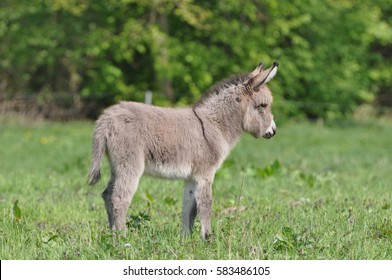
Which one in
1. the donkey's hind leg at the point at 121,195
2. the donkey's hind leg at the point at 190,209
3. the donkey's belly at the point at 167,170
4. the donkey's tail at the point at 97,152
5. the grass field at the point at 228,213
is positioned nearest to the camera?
the grass field at the point at 228,213

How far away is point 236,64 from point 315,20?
11.3 ft

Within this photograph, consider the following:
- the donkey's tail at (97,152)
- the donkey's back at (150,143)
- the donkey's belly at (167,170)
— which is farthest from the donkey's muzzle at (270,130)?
the donkey's tail at (97,152)

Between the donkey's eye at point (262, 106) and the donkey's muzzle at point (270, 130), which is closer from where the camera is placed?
the donkey's eye at point (262, 106)

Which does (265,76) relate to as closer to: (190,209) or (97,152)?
(190,209)

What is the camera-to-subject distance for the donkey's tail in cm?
731

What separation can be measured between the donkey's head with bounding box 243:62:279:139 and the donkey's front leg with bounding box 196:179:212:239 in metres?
0.92

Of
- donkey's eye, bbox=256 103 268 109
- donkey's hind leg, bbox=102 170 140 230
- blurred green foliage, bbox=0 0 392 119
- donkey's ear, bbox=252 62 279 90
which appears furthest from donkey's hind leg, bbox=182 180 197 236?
blurred green foliage, bbox=0 0 392 119

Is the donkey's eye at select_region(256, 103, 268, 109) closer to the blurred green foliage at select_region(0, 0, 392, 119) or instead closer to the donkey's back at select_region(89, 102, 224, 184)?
the donkey's back at select_region(89, 102, 224, 184)

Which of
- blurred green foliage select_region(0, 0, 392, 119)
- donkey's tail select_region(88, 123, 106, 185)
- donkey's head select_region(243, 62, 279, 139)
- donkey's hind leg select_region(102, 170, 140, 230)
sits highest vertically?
donkey's head select_region(243, 62, 279, 139)

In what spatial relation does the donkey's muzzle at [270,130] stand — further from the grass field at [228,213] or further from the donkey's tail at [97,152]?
the donkey's tail at [97,152]

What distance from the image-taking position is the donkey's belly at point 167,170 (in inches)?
293

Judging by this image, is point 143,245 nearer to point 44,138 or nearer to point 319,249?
point 319,249

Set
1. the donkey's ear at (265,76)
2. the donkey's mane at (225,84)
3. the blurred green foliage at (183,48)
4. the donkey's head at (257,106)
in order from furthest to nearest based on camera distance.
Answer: the blurred green foliage at (183,48) < the donkey's mane at (225,84) < the donkey's head at (257,106) < the donkey's ear at (265,76)

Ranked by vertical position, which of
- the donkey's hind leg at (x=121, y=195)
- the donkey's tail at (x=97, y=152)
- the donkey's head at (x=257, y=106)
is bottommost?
the donkey's hind leg at (x=121, y=195)
